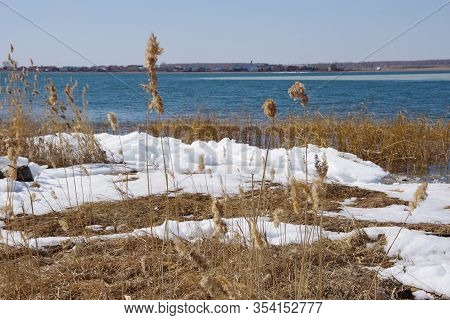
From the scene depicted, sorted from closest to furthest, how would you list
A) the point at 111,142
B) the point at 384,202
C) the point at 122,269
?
the point at 122,269
the point at 384,202
the point at 111,142

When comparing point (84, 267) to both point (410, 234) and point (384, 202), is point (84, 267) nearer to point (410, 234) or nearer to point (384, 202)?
point (410, 234)

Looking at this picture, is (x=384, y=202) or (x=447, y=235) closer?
(x=447, y=235)

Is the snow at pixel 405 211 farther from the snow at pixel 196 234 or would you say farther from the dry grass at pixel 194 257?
the snow at pixel 196 234

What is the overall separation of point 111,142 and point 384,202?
4.78 metres

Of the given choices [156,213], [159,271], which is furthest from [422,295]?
[156,213]

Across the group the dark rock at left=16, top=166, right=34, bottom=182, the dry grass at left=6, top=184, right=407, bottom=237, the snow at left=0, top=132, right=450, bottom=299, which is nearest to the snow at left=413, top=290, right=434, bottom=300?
the snow at left=0, top=132, right=450, bottom=299

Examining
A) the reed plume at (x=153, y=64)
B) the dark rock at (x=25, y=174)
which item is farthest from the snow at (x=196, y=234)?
the dark rock at (x=25, y=174)

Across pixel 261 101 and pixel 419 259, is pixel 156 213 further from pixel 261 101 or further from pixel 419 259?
pixel 261 101

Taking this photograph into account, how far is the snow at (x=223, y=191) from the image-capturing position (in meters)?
3.10

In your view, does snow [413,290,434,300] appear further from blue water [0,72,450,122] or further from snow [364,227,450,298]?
blue water [0,72,450,122]

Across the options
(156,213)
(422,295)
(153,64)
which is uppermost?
(153,64)

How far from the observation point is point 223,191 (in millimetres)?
2998
